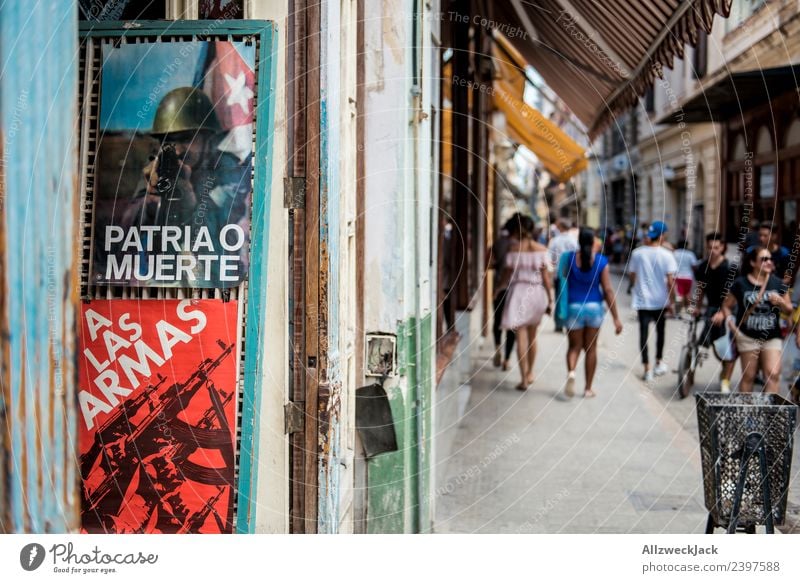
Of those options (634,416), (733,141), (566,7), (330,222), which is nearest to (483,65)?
(566,7)

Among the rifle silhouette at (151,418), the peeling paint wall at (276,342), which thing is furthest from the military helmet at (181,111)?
the rifle silhouette at (151,418)

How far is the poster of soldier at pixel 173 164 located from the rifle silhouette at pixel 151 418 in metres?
0.27

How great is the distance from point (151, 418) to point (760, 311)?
198 inches

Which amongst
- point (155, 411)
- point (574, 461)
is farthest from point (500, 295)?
point (155, 411)

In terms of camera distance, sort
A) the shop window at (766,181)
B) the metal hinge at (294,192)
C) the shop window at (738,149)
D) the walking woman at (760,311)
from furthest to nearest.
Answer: the shop window at (738,149) → the shop window at (766,181) → the walking woman at (760,311) → the metal hinge at (294,192)

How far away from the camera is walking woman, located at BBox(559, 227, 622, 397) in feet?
27.0

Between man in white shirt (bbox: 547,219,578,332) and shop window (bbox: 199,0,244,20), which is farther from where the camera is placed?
man in white shirt (bbox: 547,219,578,332)

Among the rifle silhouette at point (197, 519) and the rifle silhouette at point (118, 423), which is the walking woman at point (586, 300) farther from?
the rifle silhouette at point (118, 423)

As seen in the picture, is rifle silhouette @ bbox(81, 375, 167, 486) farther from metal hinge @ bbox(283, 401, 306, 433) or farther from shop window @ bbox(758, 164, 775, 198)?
shop window @ bbox(758, 164, 775, 198)

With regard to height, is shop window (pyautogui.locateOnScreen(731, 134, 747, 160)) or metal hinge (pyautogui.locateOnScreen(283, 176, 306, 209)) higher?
shop window (pyautogui.locateOnScreen(731, 134, 747, 160))

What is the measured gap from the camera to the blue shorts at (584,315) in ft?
26.9

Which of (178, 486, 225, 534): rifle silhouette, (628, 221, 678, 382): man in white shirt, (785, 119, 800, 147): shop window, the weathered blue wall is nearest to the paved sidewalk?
(628, 221, 678, 382): man in white shirt

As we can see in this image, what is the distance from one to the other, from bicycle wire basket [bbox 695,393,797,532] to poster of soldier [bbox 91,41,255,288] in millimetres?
2327
